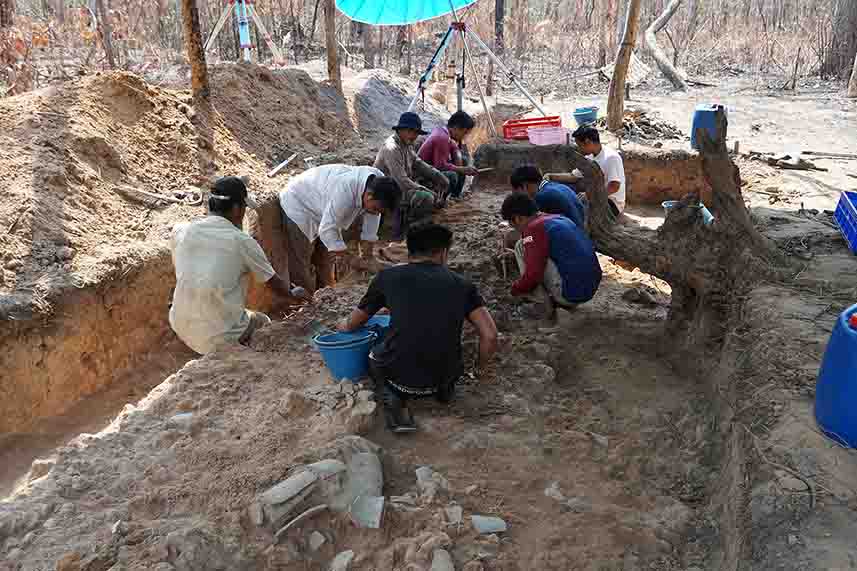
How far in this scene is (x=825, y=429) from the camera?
1.99 m

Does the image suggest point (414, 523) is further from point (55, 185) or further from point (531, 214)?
point (55, 185)

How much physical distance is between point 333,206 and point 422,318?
1.90m

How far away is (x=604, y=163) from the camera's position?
5.24 meters

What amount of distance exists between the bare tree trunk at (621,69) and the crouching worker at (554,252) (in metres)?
5.40

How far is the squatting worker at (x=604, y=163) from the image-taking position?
498 cm

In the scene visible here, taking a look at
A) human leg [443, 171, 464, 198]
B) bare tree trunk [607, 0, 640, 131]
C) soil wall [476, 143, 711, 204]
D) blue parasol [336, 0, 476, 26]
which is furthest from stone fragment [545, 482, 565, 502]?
blue parasol [336, 0, 476, 26]

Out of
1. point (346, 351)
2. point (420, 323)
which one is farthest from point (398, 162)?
point (420, 323)

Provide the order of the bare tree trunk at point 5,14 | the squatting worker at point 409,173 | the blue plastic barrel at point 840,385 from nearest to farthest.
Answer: the blue plastic barrel at point 840,385 → the squatting worker at point 409,173 → the bare tree trunk at point 5,14

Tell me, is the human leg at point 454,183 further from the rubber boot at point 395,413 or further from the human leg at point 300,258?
the rubber boot at point 395,413

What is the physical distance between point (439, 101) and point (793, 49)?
28.1ft

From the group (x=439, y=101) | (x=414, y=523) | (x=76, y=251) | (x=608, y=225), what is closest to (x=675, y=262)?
(x=608, y=225)

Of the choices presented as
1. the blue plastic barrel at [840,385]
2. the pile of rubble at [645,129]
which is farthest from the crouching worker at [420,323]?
the pile of rubble at [645,129]

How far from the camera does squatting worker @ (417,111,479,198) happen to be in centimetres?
613

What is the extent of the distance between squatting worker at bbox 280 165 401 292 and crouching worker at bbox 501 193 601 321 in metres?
0.85
